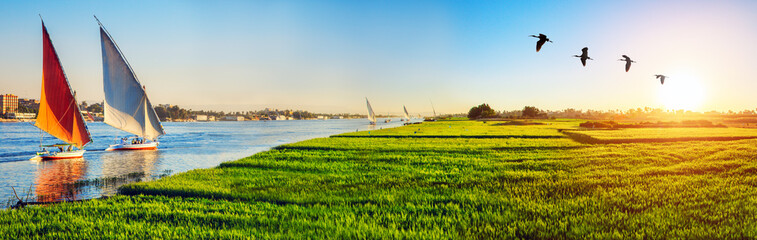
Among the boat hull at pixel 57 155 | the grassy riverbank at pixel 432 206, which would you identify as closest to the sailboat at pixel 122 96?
the boat hull at pixel 57 155

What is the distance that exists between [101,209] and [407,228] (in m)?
8.63

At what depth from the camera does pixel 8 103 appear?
A: 167 m

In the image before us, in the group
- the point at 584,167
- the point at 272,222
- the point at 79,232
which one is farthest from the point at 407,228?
the point at 584,167

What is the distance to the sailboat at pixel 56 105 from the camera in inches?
982

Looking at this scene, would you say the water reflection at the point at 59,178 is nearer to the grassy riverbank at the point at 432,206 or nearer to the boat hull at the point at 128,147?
the grassy riverbank at the point at 432,206

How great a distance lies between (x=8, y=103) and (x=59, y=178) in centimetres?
21343

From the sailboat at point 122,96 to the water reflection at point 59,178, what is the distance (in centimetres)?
489

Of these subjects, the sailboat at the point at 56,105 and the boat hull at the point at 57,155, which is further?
the boat hull at the point at 57,155

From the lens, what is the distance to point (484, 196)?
32.9 feet

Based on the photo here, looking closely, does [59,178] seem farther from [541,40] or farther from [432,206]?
[541,40]

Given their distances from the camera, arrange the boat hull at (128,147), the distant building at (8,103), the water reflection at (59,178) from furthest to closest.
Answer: the distant building at (8,103) → the boat hull at (128,147) → the water reflection at (59,178)

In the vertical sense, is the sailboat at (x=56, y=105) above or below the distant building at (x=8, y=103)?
Result: below

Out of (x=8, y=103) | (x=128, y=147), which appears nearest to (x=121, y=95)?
(x=128, y=147)

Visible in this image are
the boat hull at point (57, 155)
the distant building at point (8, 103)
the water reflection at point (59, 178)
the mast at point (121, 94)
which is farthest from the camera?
the distant building at point (8, 103)
